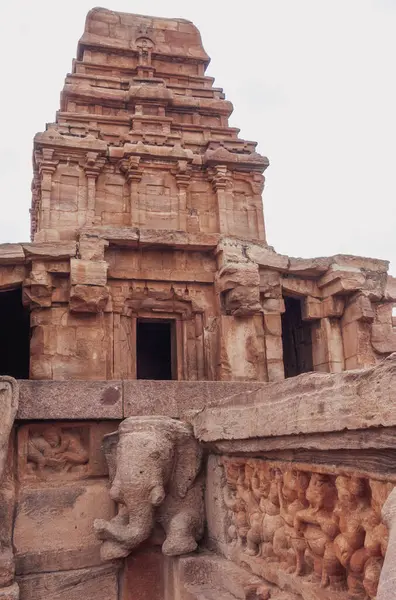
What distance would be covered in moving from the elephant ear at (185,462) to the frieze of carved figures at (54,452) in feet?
2.55

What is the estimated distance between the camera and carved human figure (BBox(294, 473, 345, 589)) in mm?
2684

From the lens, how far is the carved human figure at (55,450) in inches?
175

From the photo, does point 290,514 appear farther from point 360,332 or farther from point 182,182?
point 182,182

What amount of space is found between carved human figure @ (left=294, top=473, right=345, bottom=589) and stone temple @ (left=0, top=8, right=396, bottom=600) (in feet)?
0.04

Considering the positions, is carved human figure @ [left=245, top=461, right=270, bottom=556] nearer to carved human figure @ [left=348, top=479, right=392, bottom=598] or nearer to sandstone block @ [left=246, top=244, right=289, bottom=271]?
carved human figure @ [left=348, top=479, right=392, bottom=598]

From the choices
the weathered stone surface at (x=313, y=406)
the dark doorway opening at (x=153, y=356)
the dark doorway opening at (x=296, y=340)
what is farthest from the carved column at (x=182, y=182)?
the weathered stone surface at (x=313, y=406)

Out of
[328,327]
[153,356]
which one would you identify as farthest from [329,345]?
[153,356]

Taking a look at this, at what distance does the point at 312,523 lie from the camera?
2885 millimetres

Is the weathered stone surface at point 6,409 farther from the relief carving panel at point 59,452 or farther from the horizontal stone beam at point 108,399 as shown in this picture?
the relief carving panel at point 59,452

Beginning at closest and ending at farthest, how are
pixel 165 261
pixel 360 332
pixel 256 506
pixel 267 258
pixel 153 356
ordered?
pixel 256 506
pixel 267 258
pixel 360 332
pixel 165 261
pixel 153 356

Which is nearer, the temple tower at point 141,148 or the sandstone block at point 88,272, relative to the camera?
the sandstone block at point 88,272

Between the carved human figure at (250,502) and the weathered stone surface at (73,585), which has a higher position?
the carved human figure at (250,502)

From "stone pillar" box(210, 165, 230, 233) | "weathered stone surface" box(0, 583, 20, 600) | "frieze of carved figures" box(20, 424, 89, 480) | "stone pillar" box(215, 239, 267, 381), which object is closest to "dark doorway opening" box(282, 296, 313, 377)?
"stone pillar" box(210, 165, 230, 233)

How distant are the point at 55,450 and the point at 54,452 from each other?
0.7 inches
